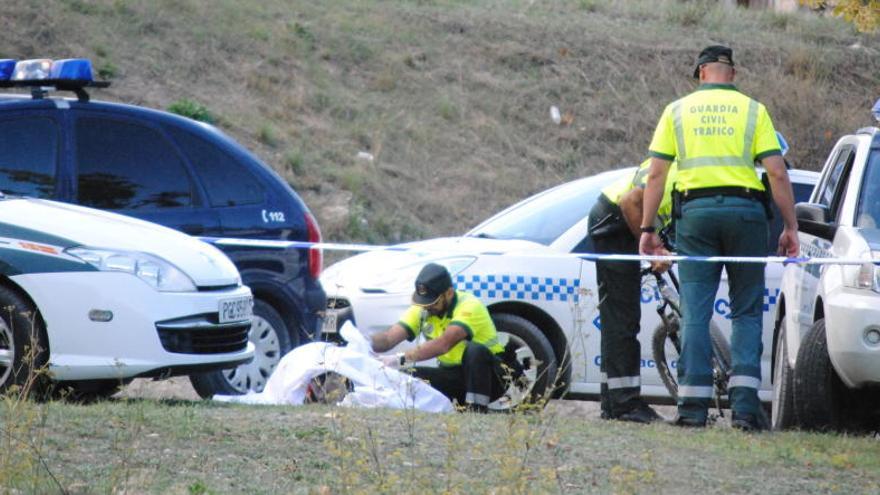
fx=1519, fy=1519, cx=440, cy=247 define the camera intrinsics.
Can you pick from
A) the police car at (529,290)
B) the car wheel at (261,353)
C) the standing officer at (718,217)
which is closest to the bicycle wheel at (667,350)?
the police car at (529,290)

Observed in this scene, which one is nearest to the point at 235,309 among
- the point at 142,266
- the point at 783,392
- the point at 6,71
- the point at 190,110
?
the point at 142,266

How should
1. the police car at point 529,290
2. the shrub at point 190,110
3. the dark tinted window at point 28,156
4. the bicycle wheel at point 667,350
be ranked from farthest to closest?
1. the shrub at point 190,110
2. the police car at point 529,290
3. the bicycle wheel at point 667,350
4. the dark tinted window at point 28,156

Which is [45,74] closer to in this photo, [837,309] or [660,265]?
[660,265]

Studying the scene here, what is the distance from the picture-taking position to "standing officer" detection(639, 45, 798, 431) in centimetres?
730

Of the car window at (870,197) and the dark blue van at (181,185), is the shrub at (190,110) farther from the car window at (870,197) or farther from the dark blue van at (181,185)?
the car window at (870,197)

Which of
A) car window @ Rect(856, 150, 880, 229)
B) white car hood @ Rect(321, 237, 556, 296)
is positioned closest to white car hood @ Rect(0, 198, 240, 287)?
white car hood @ Rect(321, 237, 556, 296)

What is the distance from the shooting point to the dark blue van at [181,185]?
8.38m

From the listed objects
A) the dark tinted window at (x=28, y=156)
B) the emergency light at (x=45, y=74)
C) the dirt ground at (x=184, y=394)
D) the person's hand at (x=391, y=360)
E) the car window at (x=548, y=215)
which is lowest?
the dirt ground at (x=184, y=394)

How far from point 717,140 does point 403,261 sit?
9.45 feet

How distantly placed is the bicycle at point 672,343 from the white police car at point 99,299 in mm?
2355

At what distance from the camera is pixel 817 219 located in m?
7.82

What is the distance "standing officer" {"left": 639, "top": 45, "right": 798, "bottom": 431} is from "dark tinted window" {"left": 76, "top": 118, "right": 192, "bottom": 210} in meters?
2.97

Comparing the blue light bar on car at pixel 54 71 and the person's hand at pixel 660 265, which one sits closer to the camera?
the person's hand at pixel 660 265

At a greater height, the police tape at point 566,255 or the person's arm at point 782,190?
the person's arm at point 782,190
